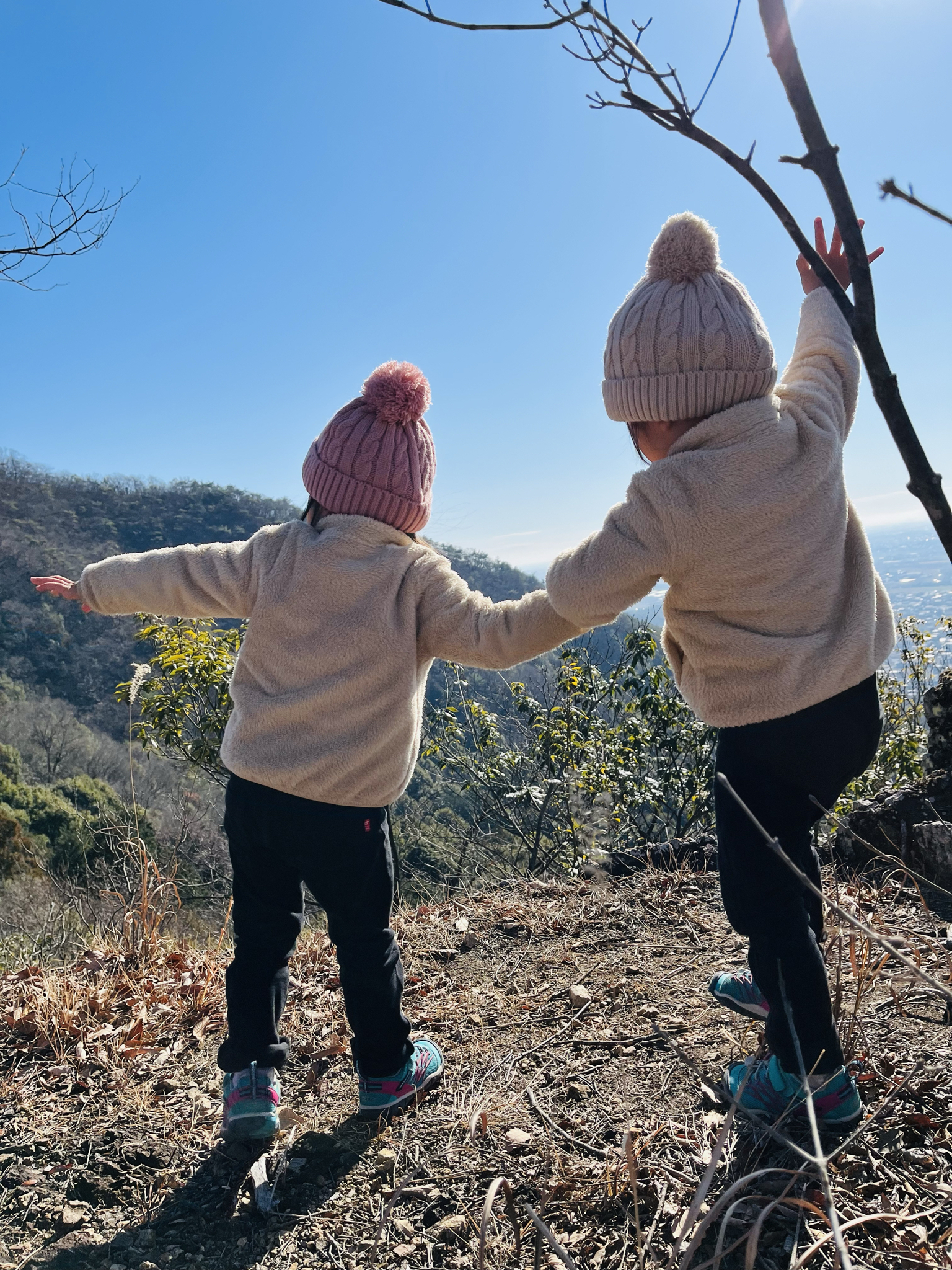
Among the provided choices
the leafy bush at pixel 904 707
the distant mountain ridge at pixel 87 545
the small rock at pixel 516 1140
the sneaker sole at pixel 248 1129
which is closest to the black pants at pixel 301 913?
the sneaker sole at pixel 248 1129

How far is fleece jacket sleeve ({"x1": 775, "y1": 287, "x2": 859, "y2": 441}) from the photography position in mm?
1742

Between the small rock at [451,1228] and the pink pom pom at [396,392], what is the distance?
1.72m

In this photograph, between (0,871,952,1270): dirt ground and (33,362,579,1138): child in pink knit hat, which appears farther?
(33,362,579,1138): child in pink knit hat

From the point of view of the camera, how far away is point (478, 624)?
74.8 inches

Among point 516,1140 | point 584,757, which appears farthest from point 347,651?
point 584,757

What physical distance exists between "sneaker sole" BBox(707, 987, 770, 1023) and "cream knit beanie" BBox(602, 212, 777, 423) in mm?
1449

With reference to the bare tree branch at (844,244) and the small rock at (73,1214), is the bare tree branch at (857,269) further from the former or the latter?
the small rock at (73,1214)

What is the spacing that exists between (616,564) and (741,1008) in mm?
1249

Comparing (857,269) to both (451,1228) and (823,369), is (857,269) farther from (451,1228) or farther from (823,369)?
(451,1228)

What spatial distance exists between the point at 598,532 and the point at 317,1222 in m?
1.50

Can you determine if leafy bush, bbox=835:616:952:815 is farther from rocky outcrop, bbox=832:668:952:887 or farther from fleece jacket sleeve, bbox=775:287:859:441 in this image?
fleece jacket sleeve, bbox=775:287:859:441

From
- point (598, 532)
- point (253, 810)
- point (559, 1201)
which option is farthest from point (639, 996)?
point (598, 532)

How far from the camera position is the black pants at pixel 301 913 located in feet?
6.40

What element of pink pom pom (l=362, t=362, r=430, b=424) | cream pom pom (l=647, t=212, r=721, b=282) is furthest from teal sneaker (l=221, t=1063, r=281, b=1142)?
cream pom pom (l=647, t=212, r=721, b=282)
